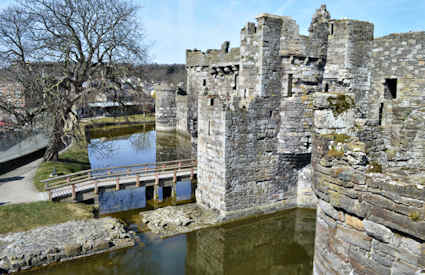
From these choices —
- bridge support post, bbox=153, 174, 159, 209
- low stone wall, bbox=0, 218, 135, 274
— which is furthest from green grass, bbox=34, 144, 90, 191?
bridge support post, bbox=153, 174, 159, 209

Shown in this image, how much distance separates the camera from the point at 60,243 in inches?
415

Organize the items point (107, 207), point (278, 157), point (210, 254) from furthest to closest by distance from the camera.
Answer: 1. point (107, 207)
2. point (278, 157)
3. point (210, 254)

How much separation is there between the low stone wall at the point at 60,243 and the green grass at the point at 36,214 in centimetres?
46

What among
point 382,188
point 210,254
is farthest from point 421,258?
point 210,254

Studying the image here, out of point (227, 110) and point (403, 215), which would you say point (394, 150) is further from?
point (227, 110)

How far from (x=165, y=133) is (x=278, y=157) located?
→ 76.9 feet

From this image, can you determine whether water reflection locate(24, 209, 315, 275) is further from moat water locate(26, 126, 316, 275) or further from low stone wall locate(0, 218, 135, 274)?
low stone wall locate(0, 218, 135, 274)

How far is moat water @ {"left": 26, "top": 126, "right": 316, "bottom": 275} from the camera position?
1034 cm

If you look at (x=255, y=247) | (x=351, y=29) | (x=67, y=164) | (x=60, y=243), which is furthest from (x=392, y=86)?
(x=67, y=164)

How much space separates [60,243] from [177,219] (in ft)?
13.9

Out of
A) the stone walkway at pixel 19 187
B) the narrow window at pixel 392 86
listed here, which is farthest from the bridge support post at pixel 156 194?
the narrow window at pixel 392 86

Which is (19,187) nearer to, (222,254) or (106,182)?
(106,182)

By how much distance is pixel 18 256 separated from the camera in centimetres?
972

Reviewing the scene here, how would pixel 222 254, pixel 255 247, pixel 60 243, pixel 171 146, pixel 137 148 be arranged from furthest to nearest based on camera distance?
pixel 171 146
pixel 137 148
pixel 255 247
pixel 222 254
pixel 60 243
